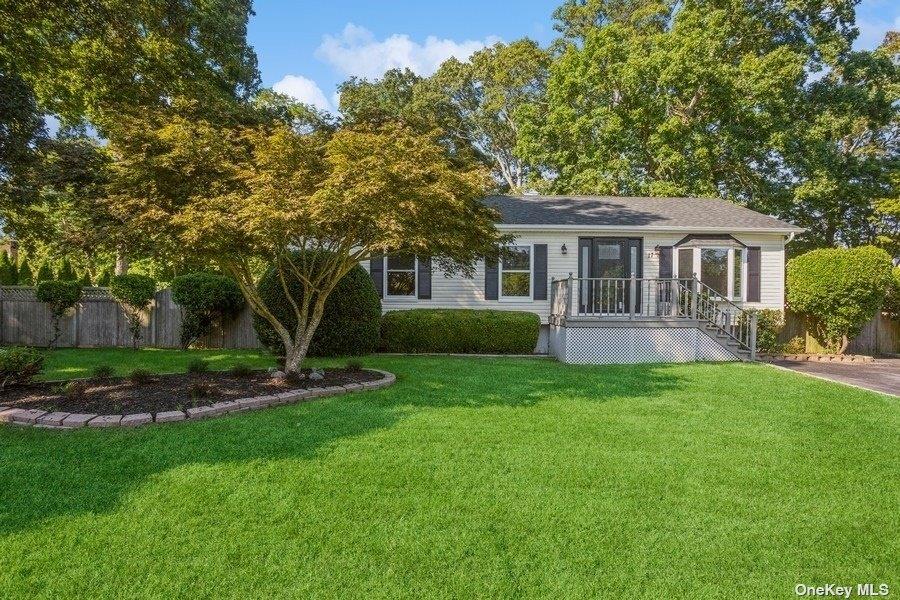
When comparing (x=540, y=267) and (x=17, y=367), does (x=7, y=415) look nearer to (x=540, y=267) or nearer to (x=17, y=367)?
(x=17, y=367)

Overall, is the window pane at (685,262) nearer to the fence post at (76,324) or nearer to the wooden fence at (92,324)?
the wooden fence at (92,324)

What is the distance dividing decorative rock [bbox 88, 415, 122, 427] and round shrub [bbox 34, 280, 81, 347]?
7.86 metres

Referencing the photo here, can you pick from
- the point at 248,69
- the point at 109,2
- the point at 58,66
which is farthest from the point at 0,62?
the point at 248,69

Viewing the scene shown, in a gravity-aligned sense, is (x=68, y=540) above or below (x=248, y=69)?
below

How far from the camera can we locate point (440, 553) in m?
2.50

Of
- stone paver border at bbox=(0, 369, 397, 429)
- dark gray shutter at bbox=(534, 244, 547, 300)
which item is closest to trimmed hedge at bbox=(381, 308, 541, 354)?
dark gray shutter at bbox=(534, 244, 547, 300)

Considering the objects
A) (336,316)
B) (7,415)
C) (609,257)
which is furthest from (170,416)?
(609,257)

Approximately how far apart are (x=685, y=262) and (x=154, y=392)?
11.1 m

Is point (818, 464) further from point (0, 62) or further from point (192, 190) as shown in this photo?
point (0, 62)

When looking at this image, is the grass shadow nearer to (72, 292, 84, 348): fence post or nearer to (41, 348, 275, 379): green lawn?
(41, 348, 275, 379): green lawn

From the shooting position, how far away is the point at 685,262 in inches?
458

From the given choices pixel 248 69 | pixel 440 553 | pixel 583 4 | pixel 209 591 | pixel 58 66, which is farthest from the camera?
pixel 583 4

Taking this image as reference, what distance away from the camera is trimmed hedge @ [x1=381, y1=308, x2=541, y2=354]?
1038 centimetres

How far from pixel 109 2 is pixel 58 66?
1.79 m
